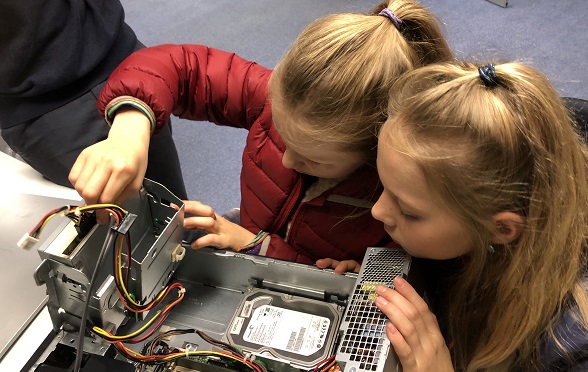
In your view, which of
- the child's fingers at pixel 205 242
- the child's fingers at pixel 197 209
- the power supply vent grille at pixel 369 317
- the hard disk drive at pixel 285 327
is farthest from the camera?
the child's fingers at pixel 197 209

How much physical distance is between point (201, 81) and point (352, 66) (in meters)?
0.44

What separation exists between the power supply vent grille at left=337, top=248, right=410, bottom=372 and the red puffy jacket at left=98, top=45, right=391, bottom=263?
0.54 feet

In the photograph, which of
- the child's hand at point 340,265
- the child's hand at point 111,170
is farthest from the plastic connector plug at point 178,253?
the child's hand at point 340,265

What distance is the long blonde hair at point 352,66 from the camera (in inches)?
33.6

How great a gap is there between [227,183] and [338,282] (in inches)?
49.4

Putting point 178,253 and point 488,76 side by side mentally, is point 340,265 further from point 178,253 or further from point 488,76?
point 488,76

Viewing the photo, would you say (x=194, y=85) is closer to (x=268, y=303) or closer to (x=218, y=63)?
(x=218, y=63)

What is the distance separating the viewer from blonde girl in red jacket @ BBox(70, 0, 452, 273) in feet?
2.81

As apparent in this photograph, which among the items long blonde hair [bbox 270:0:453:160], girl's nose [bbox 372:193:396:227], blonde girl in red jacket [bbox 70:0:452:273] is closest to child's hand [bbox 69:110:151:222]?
blonde girl in red jacket [bbox 70:0:452:273]

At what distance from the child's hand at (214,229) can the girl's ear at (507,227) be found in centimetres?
47

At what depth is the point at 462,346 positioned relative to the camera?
0.98 m

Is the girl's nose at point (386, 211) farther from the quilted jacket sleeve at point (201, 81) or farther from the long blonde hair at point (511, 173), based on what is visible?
the quilted jacket sleeve at point (201, 81)

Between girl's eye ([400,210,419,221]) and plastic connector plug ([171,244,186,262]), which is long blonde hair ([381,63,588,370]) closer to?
girl's eye ([400,210,419,221])

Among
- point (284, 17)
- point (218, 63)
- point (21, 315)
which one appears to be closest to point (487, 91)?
point (218, 63)
